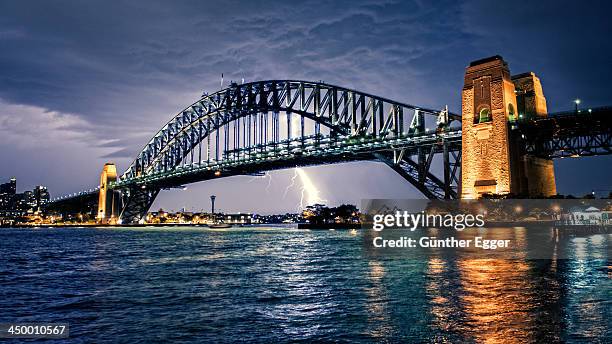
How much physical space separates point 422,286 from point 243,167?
245 feet

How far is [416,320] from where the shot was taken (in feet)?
40.7

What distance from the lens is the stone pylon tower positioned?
53.1 metres

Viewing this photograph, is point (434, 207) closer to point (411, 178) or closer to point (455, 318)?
point (411, 178)

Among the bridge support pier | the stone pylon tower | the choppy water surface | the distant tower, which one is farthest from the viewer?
the distant tower

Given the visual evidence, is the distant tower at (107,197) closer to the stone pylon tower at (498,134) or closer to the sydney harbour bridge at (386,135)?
the sydney harbour bridge at (386,135)

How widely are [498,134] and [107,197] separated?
365 feet

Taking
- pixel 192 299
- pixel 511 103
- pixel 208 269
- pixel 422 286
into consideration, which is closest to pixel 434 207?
pixel 511 103

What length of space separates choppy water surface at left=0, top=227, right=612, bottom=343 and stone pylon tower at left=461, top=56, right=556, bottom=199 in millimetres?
27958

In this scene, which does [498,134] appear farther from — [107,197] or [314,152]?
[107,197]

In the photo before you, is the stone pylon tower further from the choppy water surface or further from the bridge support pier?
the bridge support pier

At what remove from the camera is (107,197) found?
13800 centimetres

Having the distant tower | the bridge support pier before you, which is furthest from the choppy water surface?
the distant tower

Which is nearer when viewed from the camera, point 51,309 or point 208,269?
point 51,309

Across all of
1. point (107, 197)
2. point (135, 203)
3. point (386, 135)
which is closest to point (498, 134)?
point (386, 135)
